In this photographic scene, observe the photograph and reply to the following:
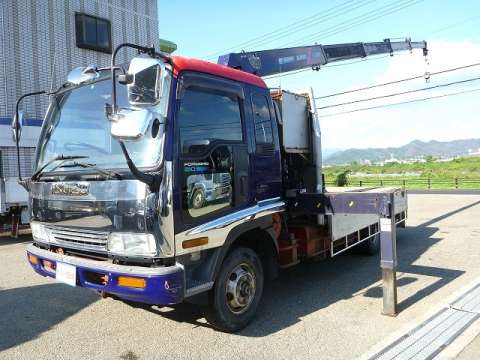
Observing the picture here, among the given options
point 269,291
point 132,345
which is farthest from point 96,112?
point 269,291

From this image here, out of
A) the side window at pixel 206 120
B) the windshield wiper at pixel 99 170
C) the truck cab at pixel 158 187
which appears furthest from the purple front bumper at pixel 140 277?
the side window at pixel 206 120

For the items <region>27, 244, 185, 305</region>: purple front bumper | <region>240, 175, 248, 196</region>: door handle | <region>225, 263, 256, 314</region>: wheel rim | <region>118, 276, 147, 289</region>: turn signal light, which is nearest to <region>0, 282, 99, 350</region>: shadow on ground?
<region>27, 244, 185, 305</region>: purple front bumper

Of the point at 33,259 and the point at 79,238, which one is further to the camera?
the point at 33,259

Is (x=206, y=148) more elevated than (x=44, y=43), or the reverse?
(x=44, y=43)

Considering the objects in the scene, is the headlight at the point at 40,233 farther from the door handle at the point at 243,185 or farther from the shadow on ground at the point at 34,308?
the door handle at the point at 243,185

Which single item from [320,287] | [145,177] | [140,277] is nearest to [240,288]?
[140,277]

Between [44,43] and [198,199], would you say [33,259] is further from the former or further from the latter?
[44,43]

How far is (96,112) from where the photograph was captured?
4.18m

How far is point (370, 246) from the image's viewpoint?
305 inches

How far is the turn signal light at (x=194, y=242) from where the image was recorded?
12.0ft

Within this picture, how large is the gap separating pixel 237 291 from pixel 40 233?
208 cm

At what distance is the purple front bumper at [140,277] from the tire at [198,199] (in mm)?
535

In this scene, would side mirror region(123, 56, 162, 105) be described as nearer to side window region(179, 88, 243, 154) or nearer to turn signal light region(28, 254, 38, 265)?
side window region(179, 88, 243, 154)

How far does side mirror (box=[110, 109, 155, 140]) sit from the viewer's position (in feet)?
10.1
